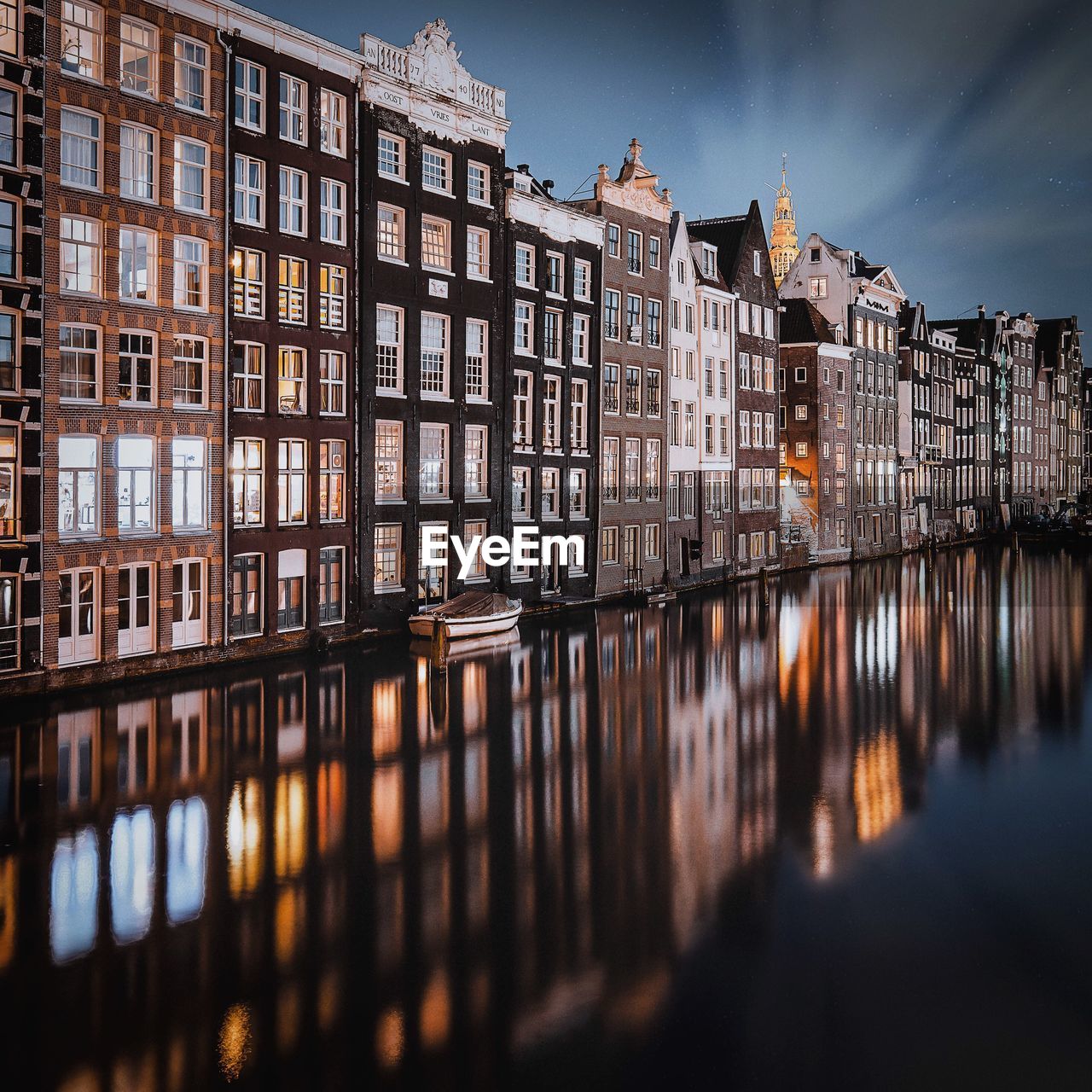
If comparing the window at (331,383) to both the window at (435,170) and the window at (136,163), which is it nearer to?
the window at (136,163)

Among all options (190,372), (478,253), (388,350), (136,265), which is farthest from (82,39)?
(478,253)

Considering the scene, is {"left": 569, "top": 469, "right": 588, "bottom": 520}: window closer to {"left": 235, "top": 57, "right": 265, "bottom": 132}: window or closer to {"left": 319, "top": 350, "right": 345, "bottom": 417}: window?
{"left": 319, "top": 350, "right": 345, "bottom": 417}: window

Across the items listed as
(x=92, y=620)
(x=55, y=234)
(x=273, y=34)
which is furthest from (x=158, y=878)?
(x=273, y=34)

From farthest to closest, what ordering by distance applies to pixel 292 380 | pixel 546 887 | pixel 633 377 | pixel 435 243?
pixel 633 377
pixel 435 243
pixel 292 380
pixel 546 887

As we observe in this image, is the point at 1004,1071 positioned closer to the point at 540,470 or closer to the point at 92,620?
the point at 92,620

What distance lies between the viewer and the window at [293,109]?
36.7 m

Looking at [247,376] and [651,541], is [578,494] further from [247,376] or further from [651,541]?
[247,376]

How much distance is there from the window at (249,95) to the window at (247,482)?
33.8 ft

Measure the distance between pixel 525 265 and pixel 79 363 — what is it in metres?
23.1

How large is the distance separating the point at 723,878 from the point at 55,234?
24636 millimetres

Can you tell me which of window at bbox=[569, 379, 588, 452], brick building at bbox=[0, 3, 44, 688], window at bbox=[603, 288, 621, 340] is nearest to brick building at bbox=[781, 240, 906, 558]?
window at bbox=[603, 288, 621, 340]

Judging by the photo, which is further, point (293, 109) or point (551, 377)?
point (551, 377)

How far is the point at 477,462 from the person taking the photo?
4603 cm

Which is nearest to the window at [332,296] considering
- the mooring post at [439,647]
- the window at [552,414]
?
the mooring post at [439,647]
